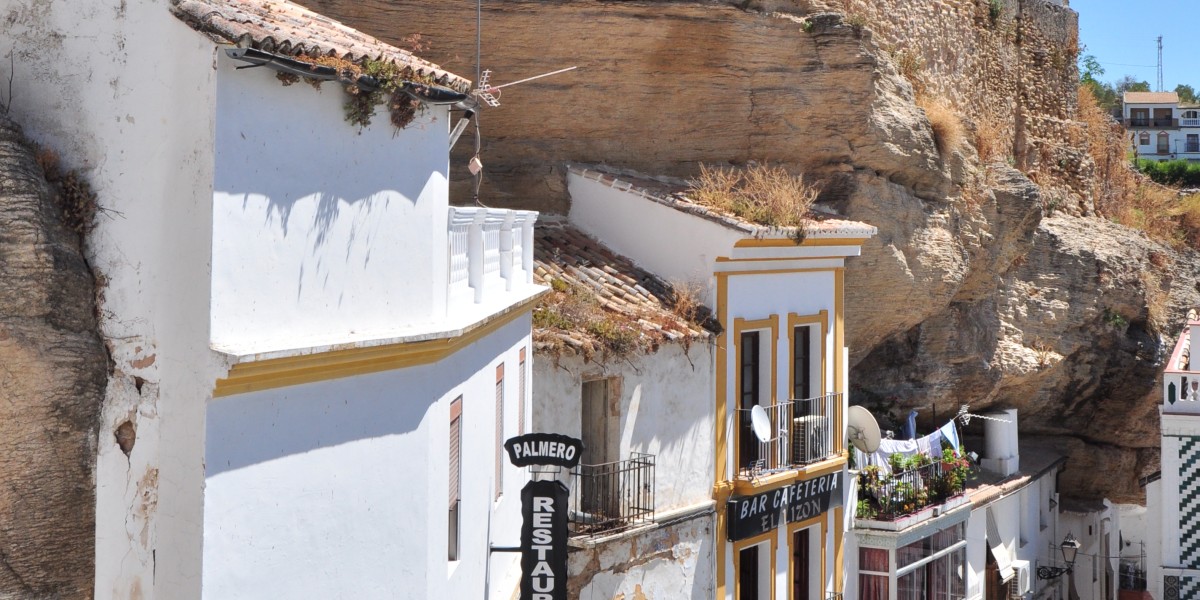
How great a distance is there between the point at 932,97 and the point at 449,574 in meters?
14.7

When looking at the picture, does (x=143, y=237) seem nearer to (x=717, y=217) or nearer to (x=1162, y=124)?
(x=717, y=217)

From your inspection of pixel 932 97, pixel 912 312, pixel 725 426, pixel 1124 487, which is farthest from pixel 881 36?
pixel 1124 487

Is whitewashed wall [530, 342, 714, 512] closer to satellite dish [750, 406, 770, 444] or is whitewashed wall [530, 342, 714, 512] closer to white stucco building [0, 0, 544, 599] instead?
satellite dish [750, 406, 770, 444]

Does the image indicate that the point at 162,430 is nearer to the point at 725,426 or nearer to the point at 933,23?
the point at 725,426

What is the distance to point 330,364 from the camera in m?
7.65

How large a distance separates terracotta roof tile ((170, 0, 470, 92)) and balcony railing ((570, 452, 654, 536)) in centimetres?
625

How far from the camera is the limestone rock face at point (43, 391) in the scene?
6535 mm

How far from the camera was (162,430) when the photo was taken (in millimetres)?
6805

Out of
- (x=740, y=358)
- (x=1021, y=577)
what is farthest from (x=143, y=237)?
(x=1021, y=577)

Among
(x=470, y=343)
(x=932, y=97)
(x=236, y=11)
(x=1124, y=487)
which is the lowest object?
Result: (x=1124, y=487)

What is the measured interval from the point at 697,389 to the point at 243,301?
31.9ft

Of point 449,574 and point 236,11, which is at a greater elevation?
point 236,11

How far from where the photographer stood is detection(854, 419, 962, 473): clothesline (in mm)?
20156

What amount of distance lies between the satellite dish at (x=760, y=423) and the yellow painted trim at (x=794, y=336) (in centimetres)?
100
